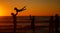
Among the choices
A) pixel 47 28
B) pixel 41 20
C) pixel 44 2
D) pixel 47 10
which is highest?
pixel 44 2

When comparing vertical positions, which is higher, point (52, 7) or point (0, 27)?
point (52, 7)

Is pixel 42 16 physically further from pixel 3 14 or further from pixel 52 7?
pixel 3 14

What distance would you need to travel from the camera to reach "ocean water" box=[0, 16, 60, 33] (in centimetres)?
168

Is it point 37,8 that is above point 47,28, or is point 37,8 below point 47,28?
above

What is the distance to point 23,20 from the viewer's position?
1712 millimetres

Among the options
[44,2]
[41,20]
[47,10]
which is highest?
[44,2]

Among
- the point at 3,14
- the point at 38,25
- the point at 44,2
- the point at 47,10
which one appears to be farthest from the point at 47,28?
the point at 3,14

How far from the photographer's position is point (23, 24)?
5.58ft

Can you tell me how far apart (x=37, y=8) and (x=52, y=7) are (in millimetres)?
220

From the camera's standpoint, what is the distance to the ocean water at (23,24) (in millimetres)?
1682

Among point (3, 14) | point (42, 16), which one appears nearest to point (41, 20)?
point (42, 16)

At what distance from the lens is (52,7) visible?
1.77 metres

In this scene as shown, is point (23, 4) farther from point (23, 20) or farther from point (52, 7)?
point (52, 7)

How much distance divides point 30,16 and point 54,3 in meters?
0.40
